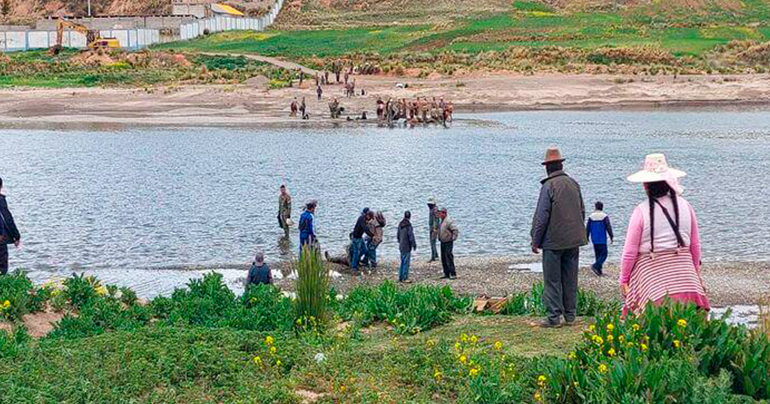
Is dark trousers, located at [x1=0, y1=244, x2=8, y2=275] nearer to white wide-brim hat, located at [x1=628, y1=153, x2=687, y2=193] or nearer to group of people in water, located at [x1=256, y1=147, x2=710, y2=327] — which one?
group of people in water, located at [x1=256, y1=147, x2=710, y2=327]

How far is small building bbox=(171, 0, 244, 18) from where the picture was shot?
4894 inches

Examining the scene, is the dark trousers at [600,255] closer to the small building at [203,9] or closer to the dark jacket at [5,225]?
the dark jacket at [5,225]

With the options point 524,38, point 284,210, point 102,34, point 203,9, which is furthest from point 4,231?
point 203,9

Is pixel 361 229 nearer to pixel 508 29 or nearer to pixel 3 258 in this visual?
→ pixel 3 258

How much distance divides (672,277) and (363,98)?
5587 cm

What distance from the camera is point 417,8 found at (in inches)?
5497

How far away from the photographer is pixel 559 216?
10.2 meters

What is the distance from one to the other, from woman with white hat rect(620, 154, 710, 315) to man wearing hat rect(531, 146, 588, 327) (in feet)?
4.78

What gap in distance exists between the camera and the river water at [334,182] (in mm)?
23531

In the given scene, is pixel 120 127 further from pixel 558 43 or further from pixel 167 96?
pixel 558 43

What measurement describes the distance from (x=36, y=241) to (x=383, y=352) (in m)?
16.8

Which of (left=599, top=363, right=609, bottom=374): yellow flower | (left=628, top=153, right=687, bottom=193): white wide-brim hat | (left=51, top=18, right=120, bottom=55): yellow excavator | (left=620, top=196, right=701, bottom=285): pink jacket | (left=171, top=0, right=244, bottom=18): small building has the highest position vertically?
(left=171, top=0, right=244, bottom=18): small building

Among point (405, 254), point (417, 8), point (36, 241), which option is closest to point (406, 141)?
point (36, 241)

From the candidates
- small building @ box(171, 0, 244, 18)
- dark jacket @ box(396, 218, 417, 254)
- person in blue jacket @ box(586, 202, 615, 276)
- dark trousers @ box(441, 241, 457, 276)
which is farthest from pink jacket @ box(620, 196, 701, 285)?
small building @ box(171, 0, 244, 18)
